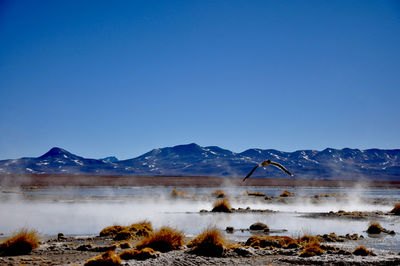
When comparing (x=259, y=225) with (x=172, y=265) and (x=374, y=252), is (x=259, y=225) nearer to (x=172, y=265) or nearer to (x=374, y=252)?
(x=374, y=252)

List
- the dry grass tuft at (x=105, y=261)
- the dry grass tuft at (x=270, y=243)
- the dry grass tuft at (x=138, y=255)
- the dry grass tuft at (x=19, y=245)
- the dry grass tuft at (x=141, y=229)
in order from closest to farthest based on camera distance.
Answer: the dry grass tuft at (x=105, y=261) → the dry grass tuft at (x=138, y=255) → the dry grass tuft at (x=19, y=245) → the dry grass tuft at (x=270, y=243) → the dry grass tuft at (x=141, y=229)

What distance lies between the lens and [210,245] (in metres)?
12.8

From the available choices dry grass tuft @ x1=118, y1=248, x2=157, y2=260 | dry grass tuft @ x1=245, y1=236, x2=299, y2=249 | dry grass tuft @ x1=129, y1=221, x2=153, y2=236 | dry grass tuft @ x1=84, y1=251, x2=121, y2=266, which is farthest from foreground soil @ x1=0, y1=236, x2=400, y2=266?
dry grass tuft @ x1=129, y1=221, x2=153, y2=236

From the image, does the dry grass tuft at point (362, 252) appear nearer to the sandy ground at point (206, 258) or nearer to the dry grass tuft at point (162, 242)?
the sandy ground at point (206, 258)

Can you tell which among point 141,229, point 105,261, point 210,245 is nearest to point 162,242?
point 210,245

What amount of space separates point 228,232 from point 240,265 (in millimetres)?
6944

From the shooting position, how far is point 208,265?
37.0ft

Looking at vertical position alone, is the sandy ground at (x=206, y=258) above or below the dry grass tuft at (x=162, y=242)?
below

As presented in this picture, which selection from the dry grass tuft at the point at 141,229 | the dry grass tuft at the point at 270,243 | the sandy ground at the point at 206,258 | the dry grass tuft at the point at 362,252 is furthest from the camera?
the dry grass tuft at the point at 141,229

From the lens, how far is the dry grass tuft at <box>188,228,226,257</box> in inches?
498

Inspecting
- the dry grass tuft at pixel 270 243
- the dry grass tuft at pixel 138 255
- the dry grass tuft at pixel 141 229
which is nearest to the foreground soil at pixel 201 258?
the dry grass tuft at pixel 138 255

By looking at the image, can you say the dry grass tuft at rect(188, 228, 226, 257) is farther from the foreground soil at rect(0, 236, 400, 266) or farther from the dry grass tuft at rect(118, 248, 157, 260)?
the dry grass tuft at rect(118, 248, 157, 260)

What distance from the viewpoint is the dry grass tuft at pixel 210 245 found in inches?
498

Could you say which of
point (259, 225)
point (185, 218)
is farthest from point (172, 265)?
point (185, 218)
